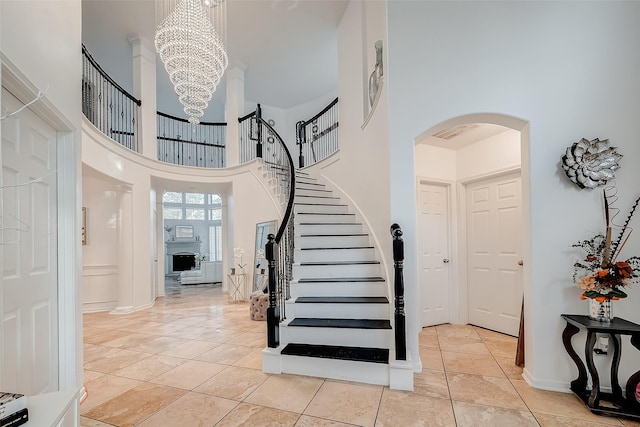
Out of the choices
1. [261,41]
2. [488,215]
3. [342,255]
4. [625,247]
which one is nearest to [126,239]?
[342,255]

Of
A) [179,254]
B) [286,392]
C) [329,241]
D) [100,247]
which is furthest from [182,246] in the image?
[286,392]

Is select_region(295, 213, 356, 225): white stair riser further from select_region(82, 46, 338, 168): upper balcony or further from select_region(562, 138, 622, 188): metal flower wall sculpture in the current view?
select_region(562, 138, 622, 188): metal flower wall sculpture

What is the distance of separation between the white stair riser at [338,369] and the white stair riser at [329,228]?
1915 mm

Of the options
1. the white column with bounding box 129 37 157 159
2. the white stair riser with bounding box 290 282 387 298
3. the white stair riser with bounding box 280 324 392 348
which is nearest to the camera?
the white stair riser with bounding box 280 324 392 348

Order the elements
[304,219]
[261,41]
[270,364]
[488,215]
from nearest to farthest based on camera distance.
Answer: [270,364], [488,215], [304,219], [261,41]

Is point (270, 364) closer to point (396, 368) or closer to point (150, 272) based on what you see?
point (396, 368)

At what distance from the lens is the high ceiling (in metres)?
5.54

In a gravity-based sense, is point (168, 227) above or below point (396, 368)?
above

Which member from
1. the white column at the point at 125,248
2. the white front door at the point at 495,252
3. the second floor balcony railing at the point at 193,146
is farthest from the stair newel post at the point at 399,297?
the second floor balcony railing at the point at 193,146

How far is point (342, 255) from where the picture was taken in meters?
3.88

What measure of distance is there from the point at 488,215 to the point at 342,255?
2223mm

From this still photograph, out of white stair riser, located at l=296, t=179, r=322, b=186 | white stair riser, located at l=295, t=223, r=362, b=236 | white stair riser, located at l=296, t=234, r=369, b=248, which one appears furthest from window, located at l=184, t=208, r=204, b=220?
white stair riser, located at l=296, t=234, r=369, b=248

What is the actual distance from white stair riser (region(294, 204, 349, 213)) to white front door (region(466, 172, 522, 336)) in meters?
1.89

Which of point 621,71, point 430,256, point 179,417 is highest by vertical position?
point 621,71
